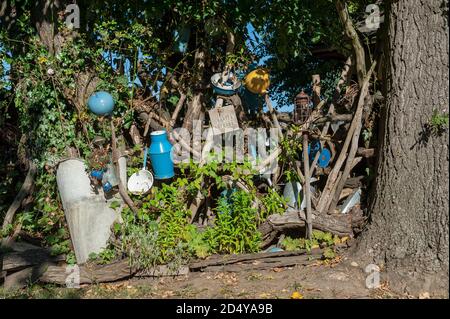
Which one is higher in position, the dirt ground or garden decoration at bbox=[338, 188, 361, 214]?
garden decoration at bbox=[338, 188, 361, 214]

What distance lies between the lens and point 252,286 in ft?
15.0

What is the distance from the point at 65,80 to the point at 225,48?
83.5 inches

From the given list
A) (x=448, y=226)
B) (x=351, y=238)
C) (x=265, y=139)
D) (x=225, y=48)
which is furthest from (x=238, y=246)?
(x=225, y=48)

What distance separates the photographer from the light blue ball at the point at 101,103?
5.82m

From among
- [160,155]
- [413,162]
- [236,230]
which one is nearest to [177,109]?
[160,155]

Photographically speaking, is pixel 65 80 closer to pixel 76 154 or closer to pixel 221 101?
pixel 76 154

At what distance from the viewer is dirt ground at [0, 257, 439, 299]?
167 inches

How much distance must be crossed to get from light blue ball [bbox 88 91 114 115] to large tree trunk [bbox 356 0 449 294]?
10.0 ft

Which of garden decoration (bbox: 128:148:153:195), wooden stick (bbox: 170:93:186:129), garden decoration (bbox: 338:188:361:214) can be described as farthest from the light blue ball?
garden decoration (bbox: 338:188:361:214)

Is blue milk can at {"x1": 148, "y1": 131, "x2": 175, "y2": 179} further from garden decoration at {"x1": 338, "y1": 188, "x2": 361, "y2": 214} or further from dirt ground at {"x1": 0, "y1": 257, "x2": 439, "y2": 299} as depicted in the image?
garden decoration at {"x1": 338, "y1": 188, "x2": 361, "y2": 214}

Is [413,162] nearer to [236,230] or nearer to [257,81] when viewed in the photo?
[236,230]

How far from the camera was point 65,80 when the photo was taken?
6.26m

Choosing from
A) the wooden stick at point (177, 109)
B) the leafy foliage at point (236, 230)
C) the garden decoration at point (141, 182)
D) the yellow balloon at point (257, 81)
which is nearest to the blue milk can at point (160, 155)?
the garden decoration at point (141, 182)
